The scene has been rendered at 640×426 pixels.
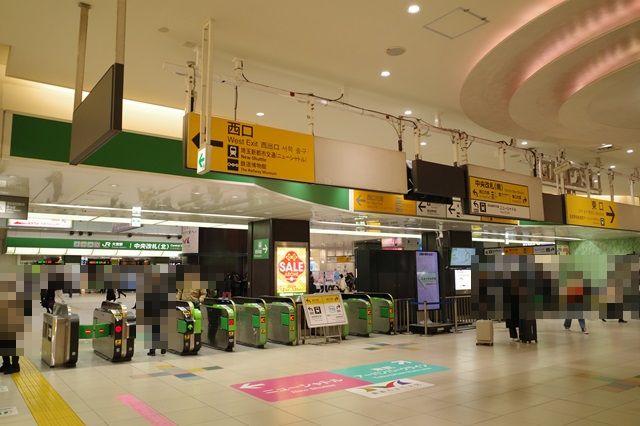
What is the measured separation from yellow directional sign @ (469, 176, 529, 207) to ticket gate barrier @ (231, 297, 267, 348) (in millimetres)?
4997

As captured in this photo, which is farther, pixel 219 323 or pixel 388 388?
pixel 219 323

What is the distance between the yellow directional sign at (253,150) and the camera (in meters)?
4.77

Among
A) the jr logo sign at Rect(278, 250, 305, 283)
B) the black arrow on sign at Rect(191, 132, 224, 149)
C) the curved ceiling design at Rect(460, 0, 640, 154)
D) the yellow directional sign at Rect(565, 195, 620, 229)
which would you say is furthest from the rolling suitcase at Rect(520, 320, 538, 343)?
the black arrow on sign at Rect(191, 132, 224, 149)

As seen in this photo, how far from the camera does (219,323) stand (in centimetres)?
991

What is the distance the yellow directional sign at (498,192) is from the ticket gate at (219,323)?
17.0ft

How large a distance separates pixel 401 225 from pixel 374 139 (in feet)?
17.6

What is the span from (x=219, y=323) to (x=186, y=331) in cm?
104

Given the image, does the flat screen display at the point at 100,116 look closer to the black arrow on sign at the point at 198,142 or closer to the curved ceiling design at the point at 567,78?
the black arrow on sign at the point at 198,142

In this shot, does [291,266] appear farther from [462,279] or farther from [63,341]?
[63,341]

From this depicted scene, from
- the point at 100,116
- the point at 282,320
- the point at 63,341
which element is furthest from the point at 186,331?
the point at 100,116

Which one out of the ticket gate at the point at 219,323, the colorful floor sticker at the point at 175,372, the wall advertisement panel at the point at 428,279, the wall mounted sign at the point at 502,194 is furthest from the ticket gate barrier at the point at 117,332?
the wall advertisement panel at the point at 428,279

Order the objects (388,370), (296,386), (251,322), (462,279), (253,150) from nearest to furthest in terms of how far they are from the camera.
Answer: (253,150)
(296,386)
(388,370)
(251,322)
(462,279)

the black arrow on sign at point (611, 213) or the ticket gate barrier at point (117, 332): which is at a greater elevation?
the black arrow on sign at point (611, 213)

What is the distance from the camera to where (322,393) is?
6.09m
